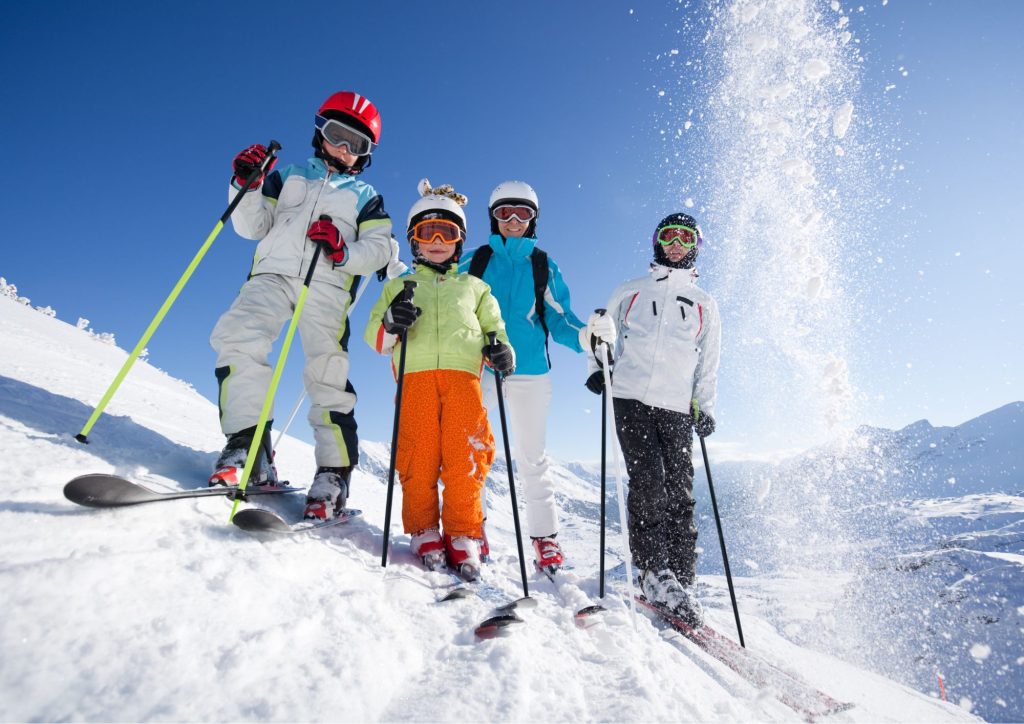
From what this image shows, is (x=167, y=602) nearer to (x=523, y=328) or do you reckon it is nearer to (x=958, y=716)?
(x=523, y=328)

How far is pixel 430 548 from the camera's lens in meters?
3.24

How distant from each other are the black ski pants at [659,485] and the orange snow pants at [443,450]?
143cm

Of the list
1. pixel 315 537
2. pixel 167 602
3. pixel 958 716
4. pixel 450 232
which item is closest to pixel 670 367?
pixel 450 232

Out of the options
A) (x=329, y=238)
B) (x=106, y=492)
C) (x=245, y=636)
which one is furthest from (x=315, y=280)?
(x=245, y=636)

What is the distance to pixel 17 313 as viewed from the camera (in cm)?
1245

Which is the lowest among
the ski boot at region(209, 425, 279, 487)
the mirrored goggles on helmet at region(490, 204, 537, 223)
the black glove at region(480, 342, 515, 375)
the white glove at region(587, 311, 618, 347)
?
the ski boot at region(209, 425, 279, 487)

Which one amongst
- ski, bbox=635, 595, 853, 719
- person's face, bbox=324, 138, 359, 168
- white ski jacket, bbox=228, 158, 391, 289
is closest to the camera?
ski, bbox=635, 595, 853, 719

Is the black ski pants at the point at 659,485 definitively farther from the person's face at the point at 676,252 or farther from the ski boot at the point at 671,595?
the person's face at the point at 676,252

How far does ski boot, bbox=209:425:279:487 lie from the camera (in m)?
2.96

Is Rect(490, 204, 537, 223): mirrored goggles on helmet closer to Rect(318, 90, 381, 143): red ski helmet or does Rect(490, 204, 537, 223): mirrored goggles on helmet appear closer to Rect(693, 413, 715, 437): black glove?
Rect(318, 90, 381, 143): red ski helmet

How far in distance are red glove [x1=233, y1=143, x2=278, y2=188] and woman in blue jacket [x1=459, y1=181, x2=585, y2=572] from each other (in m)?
1.85

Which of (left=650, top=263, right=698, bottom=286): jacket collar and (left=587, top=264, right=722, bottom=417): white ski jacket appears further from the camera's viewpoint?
(left=650, top=263, right=698, bottom=286): jacket collar

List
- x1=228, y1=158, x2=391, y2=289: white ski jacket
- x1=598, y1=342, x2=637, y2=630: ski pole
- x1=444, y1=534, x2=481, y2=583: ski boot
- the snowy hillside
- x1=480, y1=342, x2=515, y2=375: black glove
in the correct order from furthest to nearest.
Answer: x1=228, y1=158, x2=391, y2=289: white ski jacket
x1=480, y1=342, x2=515, y2=375: black glove
x1=444, y1=534, x2=481, y2=583: ski boot
x1=598, y1=342, x2=637, y2=630: ski pole
the snowy hillside

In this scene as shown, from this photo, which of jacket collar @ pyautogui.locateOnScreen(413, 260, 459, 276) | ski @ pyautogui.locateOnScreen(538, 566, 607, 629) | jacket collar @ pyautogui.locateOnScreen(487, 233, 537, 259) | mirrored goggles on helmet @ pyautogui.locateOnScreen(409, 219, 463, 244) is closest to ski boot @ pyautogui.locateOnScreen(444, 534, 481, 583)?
ski @ pyautogui.locateOnScreen(538, 566, 607, 629)
